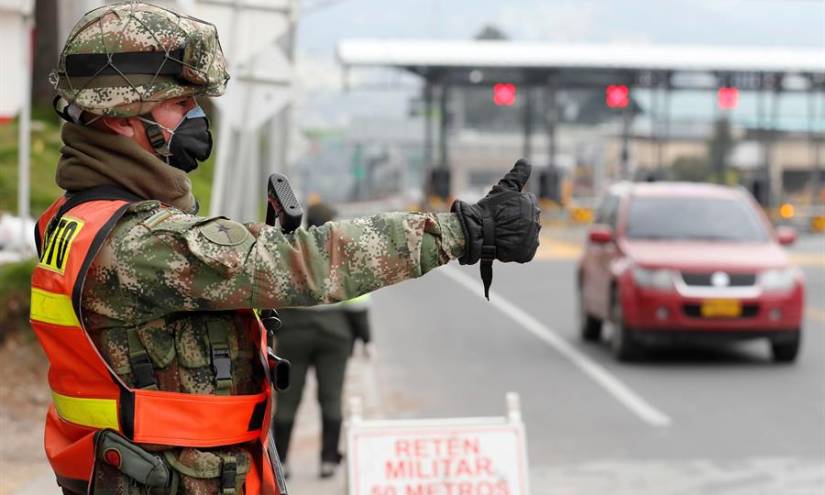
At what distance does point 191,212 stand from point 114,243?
326mm

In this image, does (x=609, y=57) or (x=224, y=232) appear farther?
(x=609, y=57)

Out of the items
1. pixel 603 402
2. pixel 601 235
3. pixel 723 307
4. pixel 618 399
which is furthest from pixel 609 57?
pixel 603 402

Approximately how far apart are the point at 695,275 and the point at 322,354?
20.7 ft

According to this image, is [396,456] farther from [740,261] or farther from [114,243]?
[740,261]

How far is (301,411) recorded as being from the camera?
1187cm

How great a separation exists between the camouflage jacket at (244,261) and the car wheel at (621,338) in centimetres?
1161

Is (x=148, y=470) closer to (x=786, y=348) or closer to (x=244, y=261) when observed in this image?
(x=244, y=261)

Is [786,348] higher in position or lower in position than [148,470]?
lower

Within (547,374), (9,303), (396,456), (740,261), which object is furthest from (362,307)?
(740,261)

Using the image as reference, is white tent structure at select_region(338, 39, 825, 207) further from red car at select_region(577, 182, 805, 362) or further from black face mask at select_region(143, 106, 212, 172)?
black face mask at select_region(143, 106, 212, 172)

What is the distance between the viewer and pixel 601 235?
15453mm

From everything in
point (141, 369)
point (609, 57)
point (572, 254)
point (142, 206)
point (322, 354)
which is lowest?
point (572, 254)

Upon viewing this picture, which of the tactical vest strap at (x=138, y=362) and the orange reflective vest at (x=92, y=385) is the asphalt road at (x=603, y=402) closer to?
the orange reflective vest at (x=92, y=385)

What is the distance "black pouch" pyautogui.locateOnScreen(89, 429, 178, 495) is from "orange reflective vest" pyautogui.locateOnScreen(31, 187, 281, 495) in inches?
1.0
